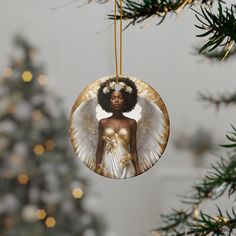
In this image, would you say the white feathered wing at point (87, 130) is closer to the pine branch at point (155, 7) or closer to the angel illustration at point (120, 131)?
the angel illustration at point (120, 131)

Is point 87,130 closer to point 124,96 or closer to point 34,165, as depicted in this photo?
point 124,96

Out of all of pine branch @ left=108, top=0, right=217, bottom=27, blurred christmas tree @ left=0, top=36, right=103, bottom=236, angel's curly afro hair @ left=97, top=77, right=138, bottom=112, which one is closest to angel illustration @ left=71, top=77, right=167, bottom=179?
angel's curly afro hair @ left=97, top=77, right=138, bottom=112

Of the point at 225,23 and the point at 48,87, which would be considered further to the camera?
the point at 48,87

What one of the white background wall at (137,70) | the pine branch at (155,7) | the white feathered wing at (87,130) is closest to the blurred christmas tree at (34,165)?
the white background wall at (137,70)

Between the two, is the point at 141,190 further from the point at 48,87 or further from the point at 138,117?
the point at 138,117

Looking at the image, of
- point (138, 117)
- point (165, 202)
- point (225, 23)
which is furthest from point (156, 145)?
point (165, 202)

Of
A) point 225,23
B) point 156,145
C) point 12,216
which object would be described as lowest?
point 12,216
